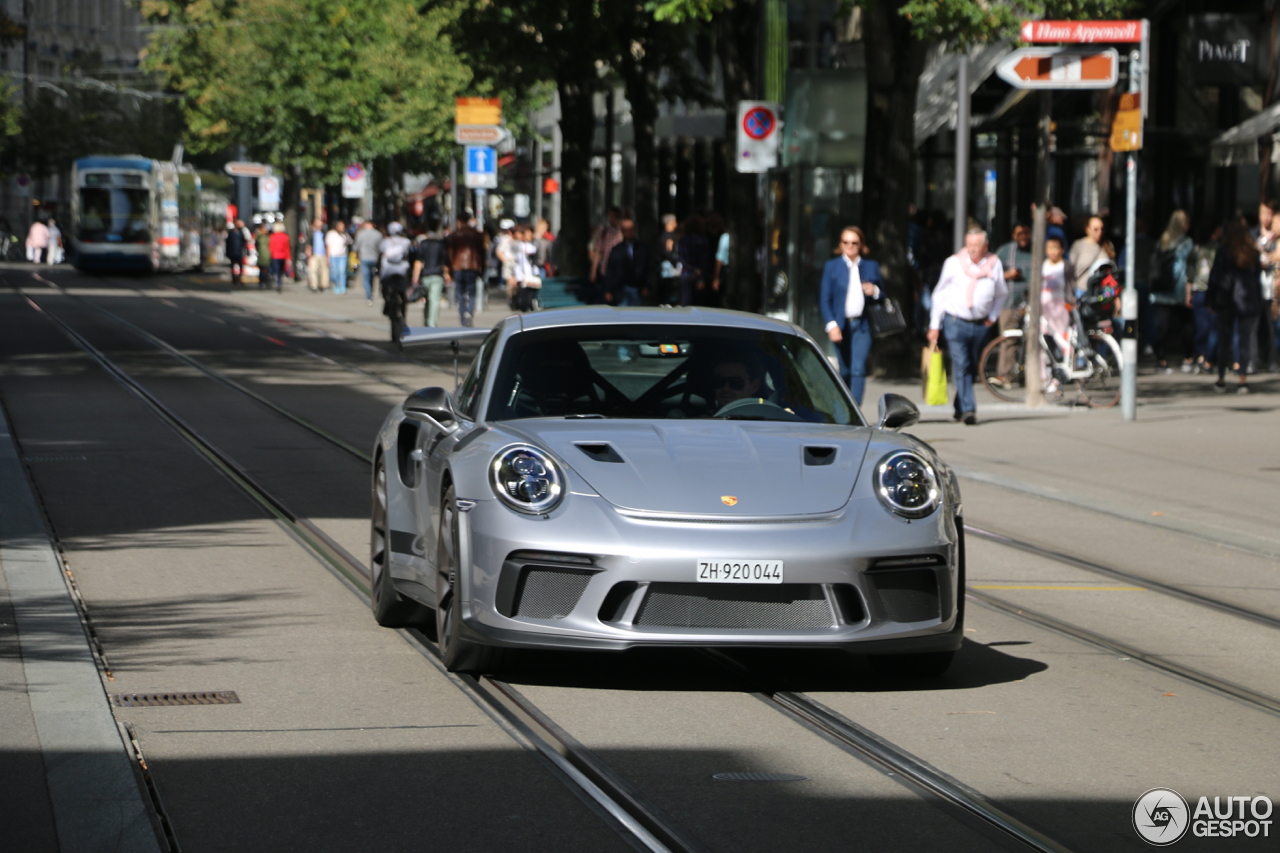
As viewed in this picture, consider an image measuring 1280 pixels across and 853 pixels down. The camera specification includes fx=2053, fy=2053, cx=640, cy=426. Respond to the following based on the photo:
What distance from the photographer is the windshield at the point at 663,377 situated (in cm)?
761

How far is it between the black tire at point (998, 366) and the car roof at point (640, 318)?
12326 millimetres

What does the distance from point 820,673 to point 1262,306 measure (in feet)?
50.2

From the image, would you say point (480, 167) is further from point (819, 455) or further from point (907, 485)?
point (907, 485)

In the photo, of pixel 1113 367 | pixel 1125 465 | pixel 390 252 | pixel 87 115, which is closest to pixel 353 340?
pixel 390 252

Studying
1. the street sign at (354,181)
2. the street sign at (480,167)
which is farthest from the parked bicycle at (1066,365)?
the street sign at (354,181)

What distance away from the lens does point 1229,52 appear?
27.6 metres

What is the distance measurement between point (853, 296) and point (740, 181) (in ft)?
32.2

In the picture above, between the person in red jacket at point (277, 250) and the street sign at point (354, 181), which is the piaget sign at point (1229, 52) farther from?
the street sign at point (354, 181)

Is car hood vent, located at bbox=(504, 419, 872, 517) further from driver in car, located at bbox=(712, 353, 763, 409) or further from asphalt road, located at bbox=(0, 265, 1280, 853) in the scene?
asphalt road, located at bbox=(0, 265, 1280, 853)

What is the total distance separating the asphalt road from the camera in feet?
17.1

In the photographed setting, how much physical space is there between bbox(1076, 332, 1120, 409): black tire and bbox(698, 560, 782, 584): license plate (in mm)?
13780

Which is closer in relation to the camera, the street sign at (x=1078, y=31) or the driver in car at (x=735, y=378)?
the driver in car at (x=735, y=378)

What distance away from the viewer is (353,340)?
29219 millimetres

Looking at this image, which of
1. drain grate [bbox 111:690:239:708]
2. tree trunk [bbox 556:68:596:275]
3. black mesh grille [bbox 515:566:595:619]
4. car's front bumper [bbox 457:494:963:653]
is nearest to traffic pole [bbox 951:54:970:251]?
car's front bumper [bbox 457:494:963:653]
